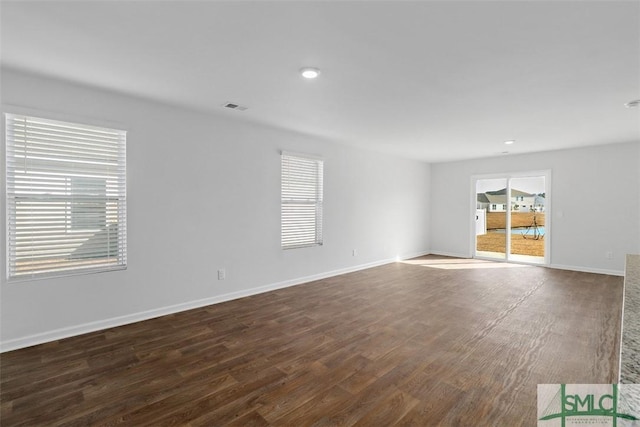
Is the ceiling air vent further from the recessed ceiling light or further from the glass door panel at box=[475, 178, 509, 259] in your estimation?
the glass door panel at box=[475, 178, 509, 259]

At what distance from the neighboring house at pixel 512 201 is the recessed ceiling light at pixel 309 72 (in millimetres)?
6157

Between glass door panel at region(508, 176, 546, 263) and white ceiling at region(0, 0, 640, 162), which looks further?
glass door panel at region(508, 176, 546, 263)

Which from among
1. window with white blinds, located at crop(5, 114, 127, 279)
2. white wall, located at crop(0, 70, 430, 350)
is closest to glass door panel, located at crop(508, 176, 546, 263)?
white wall, located at crop(0, 70, 430, 350)

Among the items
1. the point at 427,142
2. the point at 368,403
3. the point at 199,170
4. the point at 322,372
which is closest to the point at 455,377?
the point at 368,403

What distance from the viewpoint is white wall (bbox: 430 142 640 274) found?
5.46m

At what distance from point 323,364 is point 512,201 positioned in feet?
21.1

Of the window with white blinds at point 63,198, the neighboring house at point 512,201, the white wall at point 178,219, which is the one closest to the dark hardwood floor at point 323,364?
the white wall at point 178,219

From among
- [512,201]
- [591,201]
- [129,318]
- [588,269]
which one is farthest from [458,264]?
[129,318]

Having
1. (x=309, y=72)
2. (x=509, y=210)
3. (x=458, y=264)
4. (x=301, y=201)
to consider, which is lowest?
(x=458, y=264)

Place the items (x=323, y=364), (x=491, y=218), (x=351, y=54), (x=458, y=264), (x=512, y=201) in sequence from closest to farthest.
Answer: (x=351, y=54), (x=323, y=364), (x=458, y=264), (x=512, y=201), (x=491, y=218)

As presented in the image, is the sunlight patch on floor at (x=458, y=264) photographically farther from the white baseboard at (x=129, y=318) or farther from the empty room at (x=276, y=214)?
the white baseboard at (x=129, y=318)

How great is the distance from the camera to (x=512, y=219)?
6.94 metres

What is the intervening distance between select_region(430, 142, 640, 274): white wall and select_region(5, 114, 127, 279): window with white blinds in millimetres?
7478

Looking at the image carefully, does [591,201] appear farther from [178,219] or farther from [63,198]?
[63,198]
